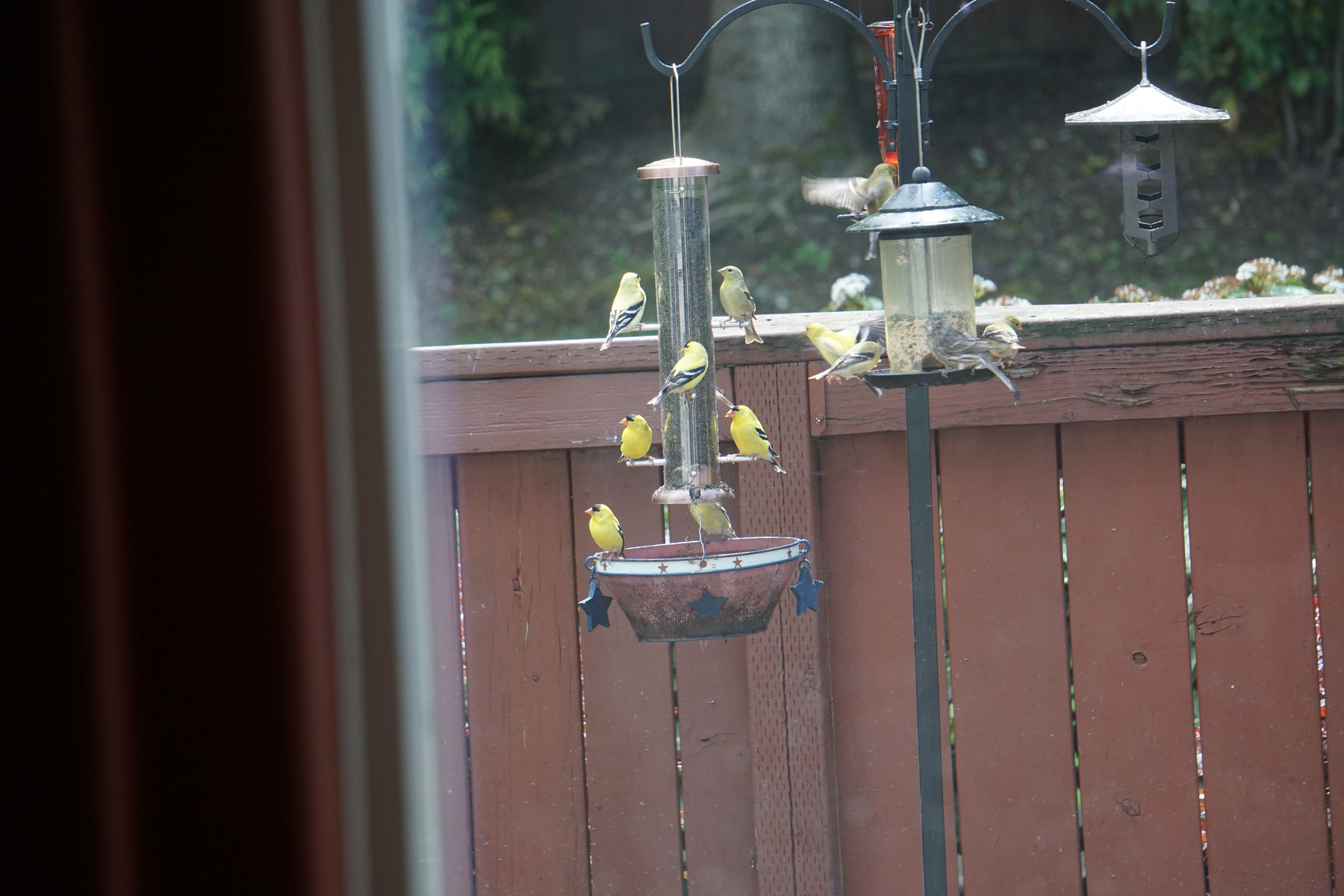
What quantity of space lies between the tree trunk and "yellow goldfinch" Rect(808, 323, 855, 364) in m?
6.34

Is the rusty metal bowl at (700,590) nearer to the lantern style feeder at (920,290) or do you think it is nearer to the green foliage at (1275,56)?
the lantern style feeder at (920,290)

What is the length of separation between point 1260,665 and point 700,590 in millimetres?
1350

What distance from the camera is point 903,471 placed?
103 inches

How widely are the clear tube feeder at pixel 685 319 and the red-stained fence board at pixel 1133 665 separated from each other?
2.67 ft

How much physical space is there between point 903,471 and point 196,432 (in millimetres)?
2093

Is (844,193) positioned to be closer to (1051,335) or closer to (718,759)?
(1051,335)

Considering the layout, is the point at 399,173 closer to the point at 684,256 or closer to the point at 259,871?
the point at 259,871

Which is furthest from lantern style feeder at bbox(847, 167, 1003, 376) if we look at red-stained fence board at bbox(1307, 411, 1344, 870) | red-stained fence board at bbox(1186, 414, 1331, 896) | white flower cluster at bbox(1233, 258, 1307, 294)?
white flower cluster at bbox(1233, 258, 1307, 294)

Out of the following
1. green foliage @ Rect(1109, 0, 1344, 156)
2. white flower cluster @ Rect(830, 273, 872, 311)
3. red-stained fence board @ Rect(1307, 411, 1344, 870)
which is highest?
green foliage @ Rect(1109, 0, 1344, 156)

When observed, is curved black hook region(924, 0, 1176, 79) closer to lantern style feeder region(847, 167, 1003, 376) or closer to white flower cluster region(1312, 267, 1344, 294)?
lantern style feeder region(847, 167, 1003, 376)

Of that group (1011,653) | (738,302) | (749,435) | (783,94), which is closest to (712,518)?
(749,435)

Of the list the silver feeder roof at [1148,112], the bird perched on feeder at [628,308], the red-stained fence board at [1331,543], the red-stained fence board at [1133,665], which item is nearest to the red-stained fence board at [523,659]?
the bird perched on feeder at [628,308]

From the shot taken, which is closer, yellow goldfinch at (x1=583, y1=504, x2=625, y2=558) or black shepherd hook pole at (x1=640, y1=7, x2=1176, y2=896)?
black shepherd hook pole at (x1=640, y1=7, x2=1176, y2=896)

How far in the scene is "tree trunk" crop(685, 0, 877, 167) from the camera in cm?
850
